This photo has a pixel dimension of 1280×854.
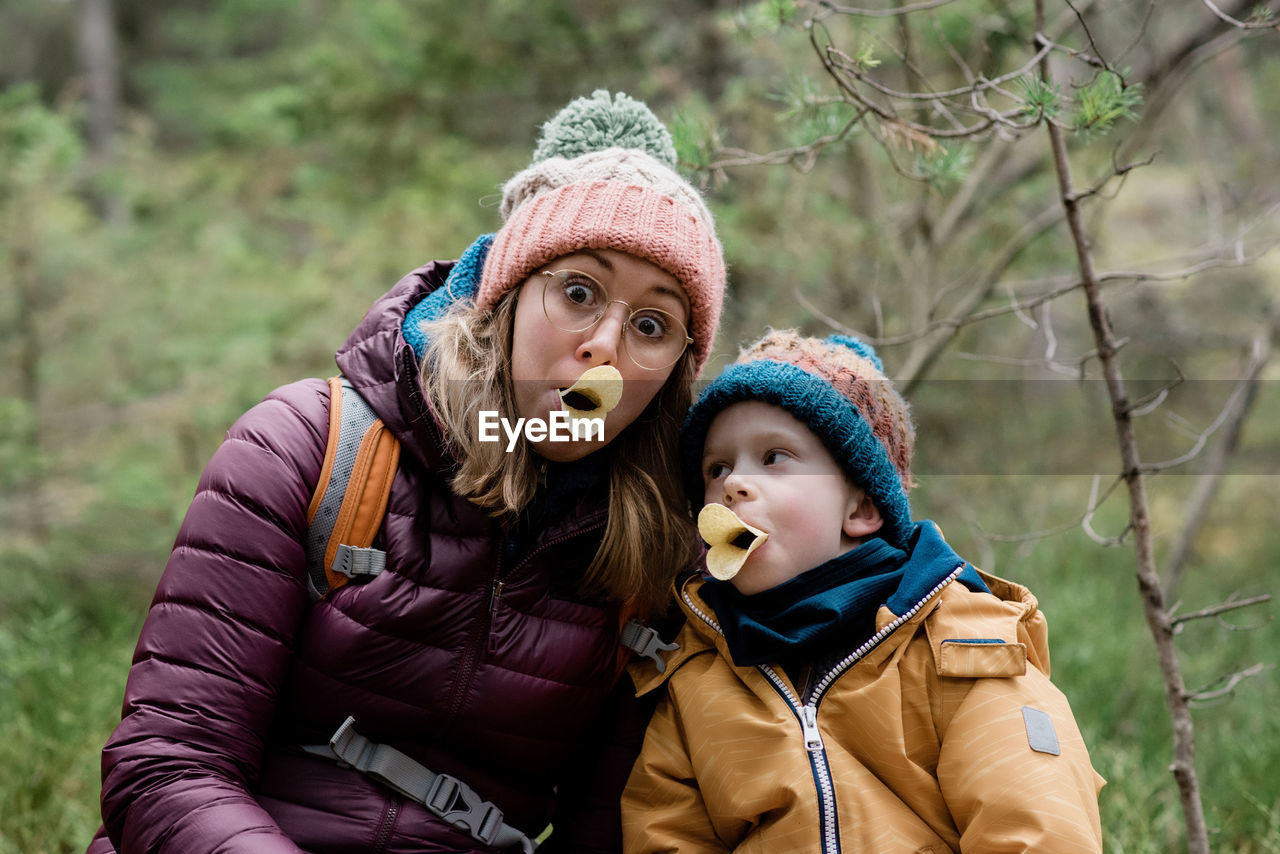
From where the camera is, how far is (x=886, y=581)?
1818mm

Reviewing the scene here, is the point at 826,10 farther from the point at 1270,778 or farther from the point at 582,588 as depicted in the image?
the point at 1270,778

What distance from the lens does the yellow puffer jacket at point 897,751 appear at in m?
1.59

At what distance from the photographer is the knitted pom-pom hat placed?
5.92 ft

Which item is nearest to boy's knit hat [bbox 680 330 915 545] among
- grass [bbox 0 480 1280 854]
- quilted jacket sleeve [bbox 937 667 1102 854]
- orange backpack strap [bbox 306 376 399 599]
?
quilted jacket sleeve [bbox 937 667 1102 854]

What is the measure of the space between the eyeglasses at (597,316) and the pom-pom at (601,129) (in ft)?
1.09

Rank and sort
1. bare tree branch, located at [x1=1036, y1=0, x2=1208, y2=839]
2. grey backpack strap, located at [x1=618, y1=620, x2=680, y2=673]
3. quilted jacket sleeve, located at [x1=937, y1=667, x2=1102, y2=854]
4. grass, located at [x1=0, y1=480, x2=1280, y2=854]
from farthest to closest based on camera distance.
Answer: grass, located at [x1=0, y1=480, x2=1280, y2=854], bare tree branch, located at [x1=1036, y1=0, x2=1208, y2=839], grey backpack strap, located at [x1=618, y1=620, x2=680, y2=673], quilted jacket sleeve, located at [x1=937, y1=667, x2=1102, y2=854]

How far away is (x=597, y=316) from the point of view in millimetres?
1819

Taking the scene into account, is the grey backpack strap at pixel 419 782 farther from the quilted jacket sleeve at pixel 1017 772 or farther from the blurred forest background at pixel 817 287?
the blurred forest background at pixel 817 287

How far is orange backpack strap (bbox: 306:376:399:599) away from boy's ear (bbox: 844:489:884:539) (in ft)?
2.90

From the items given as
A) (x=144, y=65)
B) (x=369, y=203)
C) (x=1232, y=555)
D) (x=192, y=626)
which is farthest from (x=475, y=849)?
(x=144, y=65)

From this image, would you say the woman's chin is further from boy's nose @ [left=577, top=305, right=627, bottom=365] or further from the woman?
boy's nose @ [left=577, top=305, right=627, bottom=365]

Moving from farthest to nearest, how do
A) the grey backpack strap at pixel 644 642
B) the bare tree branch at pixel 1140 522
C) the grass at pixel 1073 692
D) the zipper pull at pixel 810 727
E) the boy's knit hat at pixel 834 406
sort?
A: 1. the grass at pixel 1073 692
2. the bare tree branch at pixel 1140 522
3. the grey backpack strap at pixel 644 642
4. the boy's knit hat at pixel 834 406
5. the zipper pull at pixel 810 727

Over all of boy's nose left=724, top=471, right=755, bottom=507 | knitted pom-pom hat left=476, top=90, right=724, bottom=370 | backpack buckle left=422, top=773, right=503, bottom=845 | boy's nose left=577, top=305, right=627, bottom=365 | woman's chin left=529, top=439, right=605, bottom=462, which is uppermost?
knitted pom-pom hat left=476, top=90, right=724, bottom=370

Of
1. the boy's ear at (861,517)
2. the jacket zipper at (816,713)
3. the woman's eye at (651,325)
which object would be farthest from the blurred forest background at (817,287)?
the jacket zipper at (816,713)
